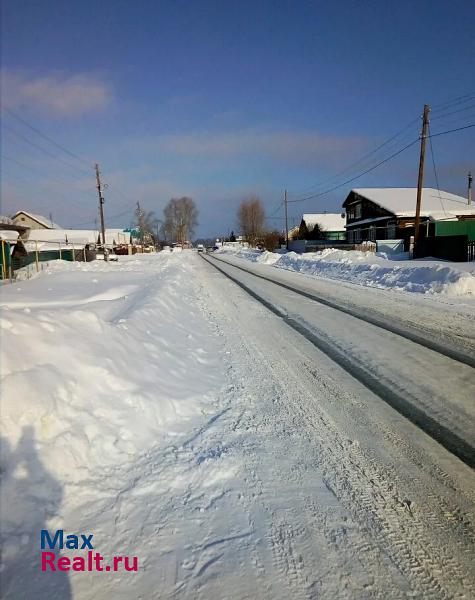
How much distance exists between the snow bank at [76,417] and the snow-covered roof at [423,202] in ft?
139

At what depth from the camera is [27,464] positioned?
267 centimetres

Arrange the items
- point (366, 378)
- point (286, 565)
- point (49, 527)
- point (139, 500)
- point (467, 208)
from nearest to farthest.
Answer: point (286, 565)
point (49, 527)
point (139, 500)
point (366, 378)
point (467, 208)

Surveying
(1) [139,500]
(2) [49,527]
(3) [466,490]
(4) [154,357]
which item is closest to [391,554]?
(3) [466,490]

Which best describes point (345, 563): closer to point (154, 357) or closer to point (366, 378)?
point (366, 378)

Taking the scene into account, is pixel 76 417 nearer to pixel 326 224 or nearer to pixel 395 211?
pixel 395 211

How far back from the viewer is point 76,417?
321cm

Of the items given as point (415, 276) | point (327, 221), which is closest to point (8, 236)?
point (415, 276)

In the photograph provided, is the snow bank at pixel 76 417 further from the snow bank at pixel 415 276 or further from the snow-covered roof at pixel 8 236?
the snow-covered roof at pixel 8 236

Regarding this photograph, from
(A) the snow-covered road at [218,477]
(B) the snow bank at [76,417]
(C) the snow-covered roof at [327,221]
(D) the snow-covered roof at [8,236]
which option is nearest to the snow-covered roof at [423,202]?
(C) the snow-covered roof at [327,221]

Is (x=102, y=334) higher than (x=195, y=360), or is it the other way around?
(x=102, y=334)

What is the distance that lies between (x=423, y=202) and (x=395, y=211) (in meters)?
4.87

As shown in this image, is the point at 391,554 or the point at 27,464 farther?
the point at 27,464

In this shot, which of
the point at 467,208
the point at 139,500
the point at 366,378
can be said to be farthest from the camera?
the point at 467,208

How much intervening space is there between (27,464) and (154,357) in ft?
7.85
